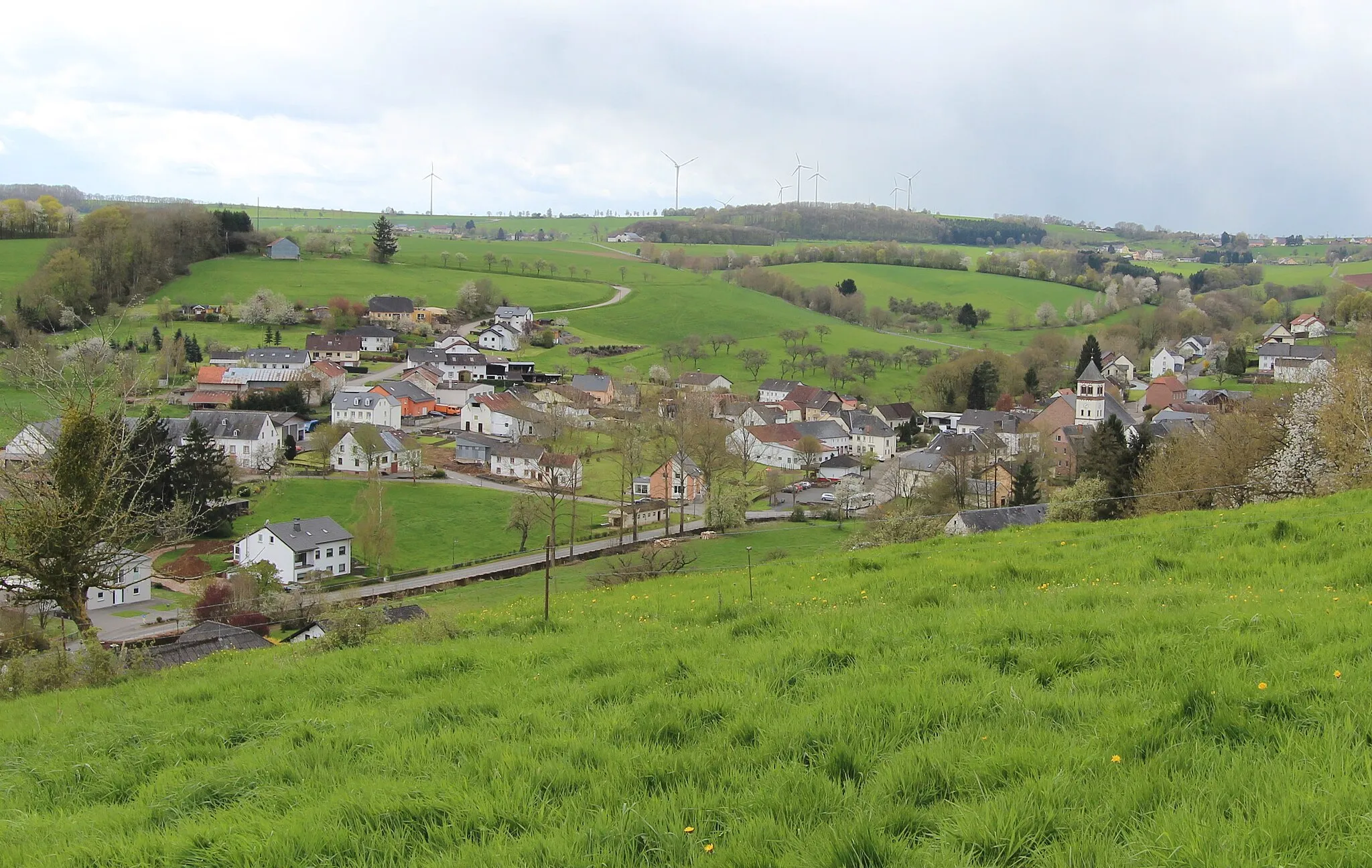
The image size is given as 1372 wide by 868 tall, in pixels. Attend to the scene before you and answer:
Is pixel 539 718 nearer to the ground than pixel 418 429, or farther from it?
farther from it

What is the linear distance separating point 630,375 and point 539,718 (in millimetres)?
97324

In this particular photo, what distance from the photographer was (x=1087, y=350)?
10231 centimetres

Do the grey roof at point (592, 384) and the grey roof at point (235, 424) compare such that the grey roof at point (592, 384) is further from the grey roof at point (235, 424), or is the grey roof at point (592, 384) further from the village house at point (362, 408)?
the grey roof at point (235, 424)

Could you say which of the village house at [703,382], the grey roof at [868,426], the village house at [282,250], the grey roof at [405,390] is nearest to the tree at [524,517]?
the grey roof at [405,390]

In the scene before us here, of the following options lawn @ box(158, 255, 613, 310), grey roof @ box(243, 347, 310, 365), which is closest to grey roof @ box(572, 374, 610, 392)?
grey roof @ box(243, 347, 310, 365)

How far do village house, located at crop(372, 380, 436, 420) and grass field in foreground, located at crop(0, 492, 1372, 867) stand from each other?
277 feet

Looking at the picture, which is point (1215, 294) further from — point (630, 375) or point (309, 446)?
point (309, 446)

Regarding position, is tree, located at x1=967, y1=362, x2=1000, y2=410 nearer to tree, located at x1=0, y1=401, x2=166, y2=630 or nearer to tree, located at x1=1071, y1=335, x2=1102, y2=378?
tree, located at x1=1071, y1=335, x2=1102, y2=378

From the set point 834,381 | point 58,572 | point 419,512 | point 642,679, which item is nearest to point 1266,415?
point 642,679

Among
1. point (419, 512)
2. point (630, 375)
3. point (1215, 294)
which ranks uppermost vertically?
point (1215, 294)

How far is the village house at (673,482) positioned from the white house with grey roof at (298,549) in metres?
24.2

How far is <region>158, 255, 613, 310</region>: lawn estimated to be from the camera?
125 m

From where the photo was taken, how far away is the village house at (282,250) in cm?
14512

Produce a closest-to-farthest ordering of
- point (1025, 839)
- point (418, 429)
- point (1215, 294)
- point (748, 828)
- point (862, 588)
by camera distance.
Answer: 1. point (1025, 839)
2. point (748, 828)
3. point (862, 588)
4. point (418, 429)
5. point (1215, 294)
